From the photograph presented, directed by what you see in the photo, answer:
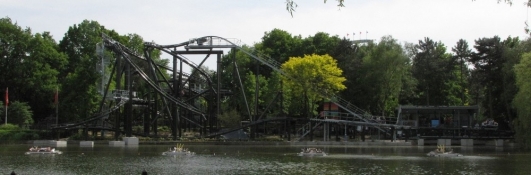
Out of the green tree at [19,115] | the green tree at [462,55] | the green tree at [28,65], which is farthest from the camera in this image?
the green tree at [462,55]

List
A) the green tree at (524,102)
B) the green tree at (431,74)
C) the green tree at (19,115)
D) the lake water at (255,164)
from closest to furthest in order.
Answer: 1. the lake water at (255,164)
2. the green tree at (524,102)
3. the green tree at (19,115)
4. the green tree at (431,74)

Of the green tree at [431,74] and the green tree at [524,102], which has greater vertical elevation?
the green tree at [431,74]

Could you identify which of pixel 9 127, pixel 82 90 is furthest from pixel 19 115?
pixel 82 90

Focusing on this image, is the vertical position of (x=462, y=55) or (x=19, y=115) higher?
(x=462, y=55)

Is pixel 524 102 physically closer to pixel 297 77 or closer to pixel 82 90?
pixel 297 77

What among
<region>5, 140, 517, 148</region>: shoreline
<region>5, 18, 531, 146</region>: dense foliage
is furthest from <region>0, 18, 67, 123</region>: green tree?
<region>5, 140, 517, 148</region>: shoreline

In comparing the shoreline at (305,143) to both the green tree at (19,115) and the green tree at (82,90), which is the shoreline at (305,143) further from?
the green tree at (82,90)

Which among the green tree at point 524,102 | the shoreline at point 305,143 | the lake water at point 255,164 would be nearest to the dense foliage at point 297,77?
the shoreline at point 305,143

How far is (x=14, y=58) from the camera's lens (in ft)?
315

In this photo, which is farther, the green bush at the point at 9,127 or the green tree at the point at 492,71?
the green tree at the point at 492,71

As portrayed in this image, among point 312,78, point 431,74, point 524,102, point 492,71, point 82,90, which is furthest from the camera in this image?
point 431,74

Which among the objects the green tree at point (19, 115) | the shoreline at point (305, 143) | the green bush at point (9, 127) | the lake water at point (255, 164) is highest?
the green tree at point (19, 115)

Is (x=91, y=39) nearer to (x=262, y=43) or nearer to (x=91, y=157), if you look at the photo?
(x=262, y=43)

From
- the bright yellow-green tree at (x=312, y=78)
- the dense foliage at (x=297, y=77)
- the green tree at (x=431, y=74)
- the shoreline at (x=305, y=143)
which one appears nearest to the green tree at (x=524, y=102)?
the shoreline at (x=305, y=143)
